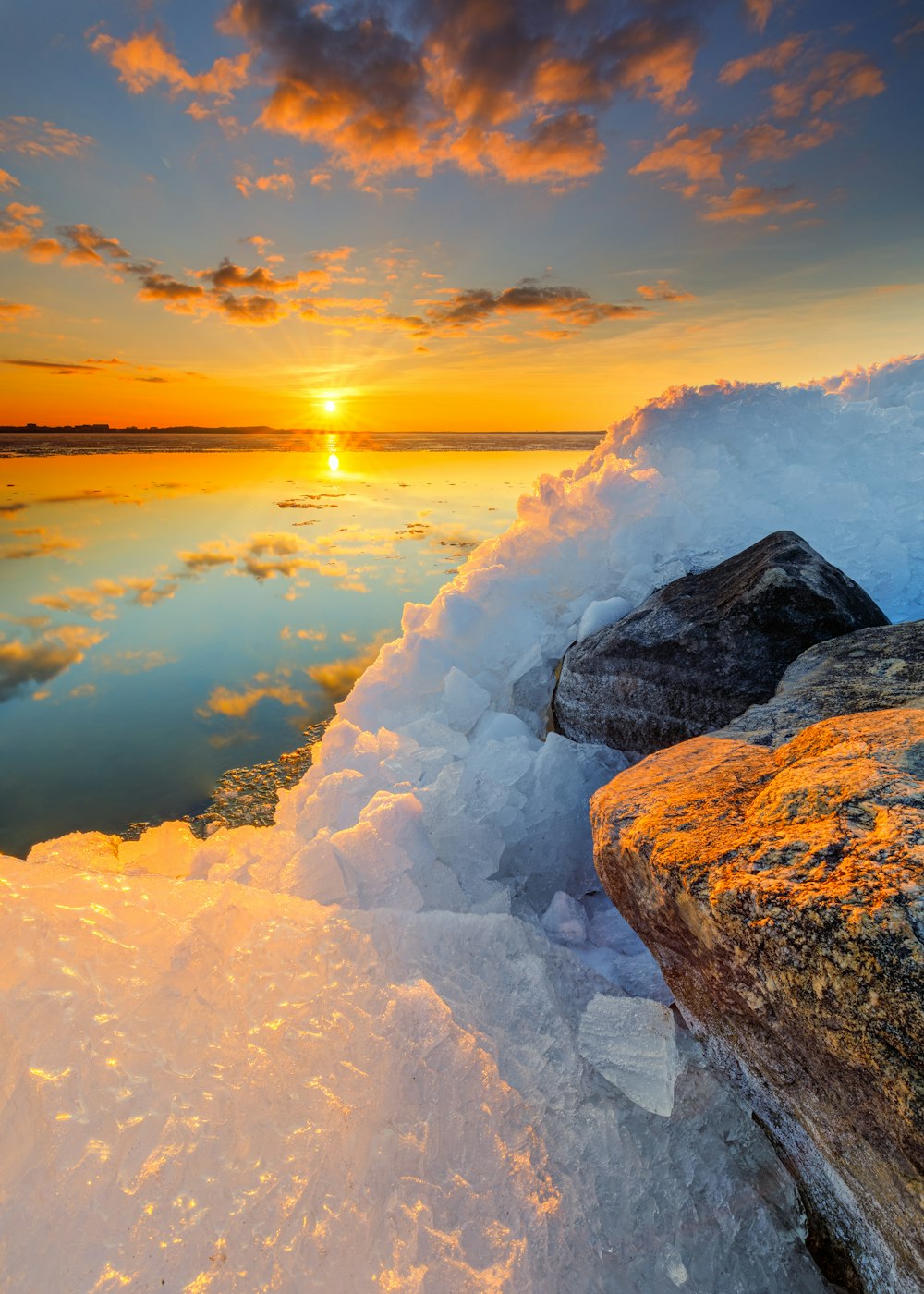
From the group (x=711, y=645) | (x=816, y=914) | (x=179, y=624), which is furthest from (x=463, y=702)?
(x=179, y=624)

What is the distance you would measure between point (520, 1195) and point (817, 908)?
1.39m

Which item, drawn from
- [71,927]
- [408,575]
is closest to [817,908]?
[71,927]

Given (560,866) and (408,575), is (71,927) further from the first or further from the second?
(408,575)

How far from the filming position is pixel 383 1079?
2.22 meters

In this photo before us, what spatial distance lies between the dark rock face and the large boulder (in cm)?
134

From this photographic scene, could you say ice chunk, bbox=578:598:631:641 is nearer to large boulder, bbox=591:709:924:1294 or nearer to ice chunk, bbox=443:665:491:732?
ice chunk, bbox=443:665:491:732

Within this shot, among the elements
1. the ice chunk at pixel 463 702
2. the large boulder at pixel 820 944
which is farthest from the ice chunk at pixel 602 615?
the large boulder at pixel 820 944

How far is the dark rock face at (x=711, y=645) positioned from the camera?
391 centimetres

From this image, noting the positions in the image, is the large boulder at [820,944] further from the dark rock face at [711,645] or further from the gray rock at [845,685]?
the dark rock face at [711,645]

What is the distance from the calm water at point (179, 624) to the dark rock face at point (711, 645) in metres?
4.73

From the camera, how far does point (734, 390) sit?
686 centimetres

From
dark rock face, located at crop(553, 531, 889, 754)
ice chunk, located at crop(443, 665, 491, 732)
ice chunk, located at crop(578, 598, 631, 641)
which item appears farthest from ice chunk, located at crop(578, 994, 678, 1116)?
ice chunk, located at crop(578, 598, 631, 641)

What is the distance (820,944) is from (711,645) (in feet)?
8.95

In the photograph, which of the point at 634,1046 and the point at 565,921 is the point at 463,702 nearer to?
the point at 565,921
